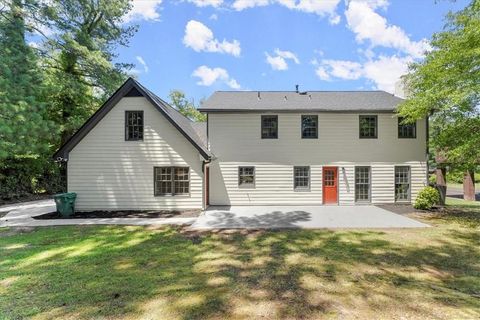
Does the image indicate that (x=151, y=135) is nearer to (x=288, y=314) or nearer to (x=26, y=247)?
(x=26, y=247)

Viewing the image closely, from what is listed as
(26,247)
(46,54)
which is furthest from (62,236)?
(46,54)

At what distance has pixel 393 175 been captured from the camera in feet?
46.2

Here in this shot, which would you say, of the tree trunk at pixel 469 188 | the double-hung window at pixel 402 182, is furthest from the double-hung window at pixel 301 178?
the tree trunk at pixel 469 188

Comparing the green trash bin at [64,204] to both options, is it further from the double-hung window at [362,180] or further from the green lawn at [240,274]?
the double-hung window at [362,180]

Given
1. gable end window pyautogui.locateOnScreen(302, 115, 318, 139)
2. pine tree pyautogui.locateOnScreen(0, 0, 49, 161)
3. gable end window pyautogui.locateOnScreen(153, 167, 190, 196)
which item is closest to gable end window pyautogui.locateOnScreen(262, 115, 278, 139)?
gable end window pyautogui.locateOnScreen(302, 115, 318, 139)

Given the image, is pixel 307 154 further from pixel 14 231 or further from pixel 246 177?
pixel 14 231

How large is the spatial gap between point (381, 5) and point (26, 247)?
16.6 m

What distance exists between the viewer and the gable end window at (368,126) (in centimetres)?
1411

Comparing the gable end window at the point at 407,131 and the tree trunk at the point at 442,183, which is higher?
the gable end window at the point at 407,131

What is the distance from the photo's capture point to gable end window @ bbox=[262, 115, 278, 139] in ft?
46.4

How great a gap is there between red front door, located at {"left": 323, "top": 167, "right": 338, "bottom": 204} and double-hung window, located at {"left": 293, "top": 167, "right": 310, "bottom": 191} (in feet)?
3.11

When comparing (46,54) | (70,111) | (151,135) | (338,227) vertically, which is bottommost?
(338,227)

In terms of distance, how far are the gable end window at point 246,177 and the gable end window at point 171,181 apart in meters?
3.10

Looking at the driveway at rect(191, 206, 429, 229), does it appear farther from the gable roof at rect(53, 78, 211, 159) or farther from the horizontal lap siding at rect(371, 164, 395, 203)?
the gable roof at rect(53, 78, 211, 159)
